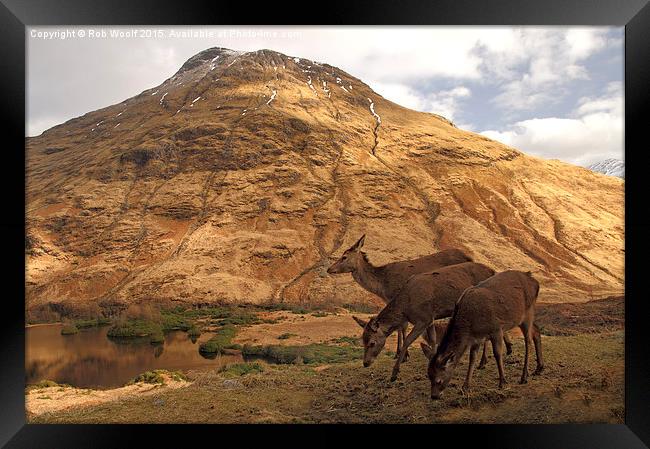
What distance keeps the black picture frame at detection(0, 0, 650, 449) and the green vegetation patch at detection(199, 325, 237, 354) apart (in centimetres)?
665

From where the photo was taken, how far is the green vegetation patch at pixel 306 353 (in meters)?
10.5

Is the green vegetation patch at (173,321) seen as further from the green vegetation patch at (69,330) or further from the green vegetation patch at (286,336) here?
the green vegetation patch at (286,336)

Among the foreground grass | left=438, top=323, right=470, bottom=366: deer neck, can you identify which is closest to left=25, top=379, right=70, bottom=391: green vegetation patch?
the foreground grass

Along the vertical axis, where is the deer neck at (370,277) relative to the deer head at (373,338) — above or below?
above

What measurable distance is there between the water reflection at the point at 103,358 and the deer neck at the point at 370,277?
592 cm

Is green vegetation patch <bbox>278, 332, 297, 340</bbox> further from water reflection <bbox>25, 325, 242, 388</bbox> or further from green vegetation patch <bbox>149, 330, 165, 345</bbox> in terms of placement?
green vegetation patch <bbox>149, 330, 165, 345</bbox>

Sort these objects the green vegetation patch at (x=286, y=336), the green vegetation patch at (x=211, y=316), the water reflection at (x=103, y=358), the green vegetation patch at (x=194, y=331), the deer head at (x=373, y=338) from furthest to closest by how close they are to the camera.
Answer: the green vegetation patch at (x=211, y=316) < the green vegetation patch at (x=194, y=331) < the green vegetation patch at (x=286, y=336) < the water reflection at (x=103, y=358) < the deer head at (x=373, y=338)

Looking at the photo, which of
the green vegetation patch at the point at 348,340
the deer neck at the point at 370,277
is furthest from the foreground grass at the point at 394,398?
the green vegetation patch at the point at 348,340

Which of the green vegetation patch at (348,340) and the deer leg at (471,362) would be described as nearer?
the deer leg at (471,362)

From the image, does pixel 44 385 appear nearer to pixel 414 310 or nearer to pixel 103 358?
pixel 103 358
